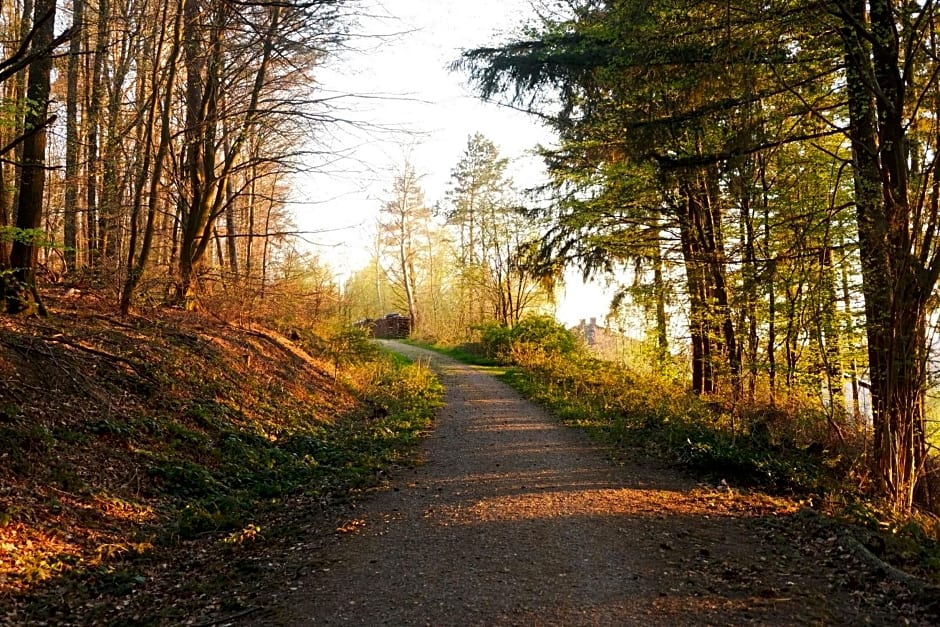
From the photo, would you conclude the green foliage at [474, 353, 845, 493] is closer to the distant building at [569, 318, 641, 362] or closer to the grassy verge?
the grassy verge

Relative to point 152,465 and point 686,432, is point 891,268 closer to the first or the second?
point 686,432

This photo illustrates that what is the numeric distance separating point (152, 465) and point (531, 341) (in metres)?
18.1

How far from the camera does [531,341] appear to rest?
23531 mm

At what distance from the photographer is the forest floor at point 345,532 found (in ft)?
13.2

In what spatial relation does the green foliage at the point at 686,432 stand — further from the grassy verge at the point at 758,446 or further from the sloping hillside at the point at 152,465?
the sloping hillside at the point at 152,465

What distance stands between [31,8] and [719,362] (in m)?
14.5

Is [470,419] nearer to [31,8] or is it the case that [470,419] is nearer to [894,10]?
[894,10]

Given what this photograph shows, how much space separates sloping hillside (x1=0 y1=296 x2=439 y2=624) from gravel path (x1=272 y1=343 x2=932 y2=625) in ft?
2.36

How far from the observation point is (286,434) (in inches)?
356

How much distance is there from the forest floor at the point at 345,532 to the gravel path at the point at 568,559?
2 cm

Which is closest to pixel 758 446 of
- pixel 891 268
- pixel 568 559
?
pixel 891 268

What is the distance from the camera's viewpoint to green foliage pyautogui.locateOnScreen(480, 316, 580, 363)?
2239cm

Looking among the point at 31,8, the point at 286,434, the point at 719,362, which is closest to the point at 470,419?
the point at 286,434

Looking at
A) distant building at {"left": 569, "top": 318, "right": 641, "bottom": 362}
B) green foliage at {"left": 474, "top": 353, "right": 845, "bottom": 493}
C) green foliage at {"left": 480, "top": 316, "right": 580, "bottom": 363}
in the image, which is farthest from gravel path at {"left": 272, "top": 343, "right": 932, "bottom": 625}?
green foliage at {"left": 480, "top": 316, "right": 580, "bottom": 363}
